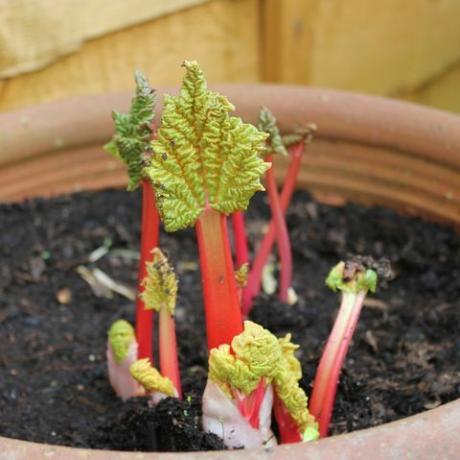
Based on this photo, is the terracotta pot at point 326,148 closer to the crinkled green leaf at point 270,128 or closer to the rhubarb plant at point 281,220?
the rhubarb plant at point 281,220

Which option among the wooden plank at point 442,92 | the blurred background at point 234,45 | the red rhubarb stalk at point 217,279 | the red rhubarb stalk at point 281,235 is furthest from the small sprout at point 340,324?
the wooden plank at point 442,92

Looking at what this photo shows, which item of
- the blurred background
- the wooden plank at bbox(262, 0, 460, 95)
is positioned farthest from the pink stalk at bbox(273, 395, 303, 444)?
the wooden plank at bbox(262, 0, 460, 95)

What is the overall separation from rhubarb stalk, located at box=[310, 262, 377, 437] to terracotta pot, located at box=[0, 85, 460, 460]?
406 millimetres

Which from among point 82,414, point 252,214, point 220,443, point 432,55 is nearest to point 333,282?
point 220,443

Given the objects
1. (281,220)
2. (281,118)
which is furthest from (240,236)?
(281,118)

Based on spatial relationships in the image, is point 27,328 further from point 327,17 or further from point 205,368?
point 327,17

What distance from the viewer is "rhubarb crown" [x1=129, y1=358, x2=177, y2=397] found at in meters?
0.95

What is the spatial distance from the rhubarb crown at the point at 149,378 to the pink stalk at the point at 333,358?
15 cm

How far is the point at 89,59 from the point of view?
172 cm

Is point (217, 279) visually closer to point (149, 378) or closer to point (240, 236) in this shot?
point (149, 378)

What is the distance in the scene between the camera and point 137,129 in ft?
3.01

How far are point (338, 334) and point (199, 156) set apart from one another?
0.25 m

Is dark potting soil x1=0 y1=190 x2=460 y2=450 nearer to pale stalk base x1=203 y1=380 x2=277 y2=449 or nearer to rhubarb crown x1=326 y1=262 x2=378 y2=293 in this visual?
pale stalk base x1=203 y1=380 x2=277 y2=449

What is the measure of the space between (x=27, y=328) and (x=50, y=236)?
211 millimetres
